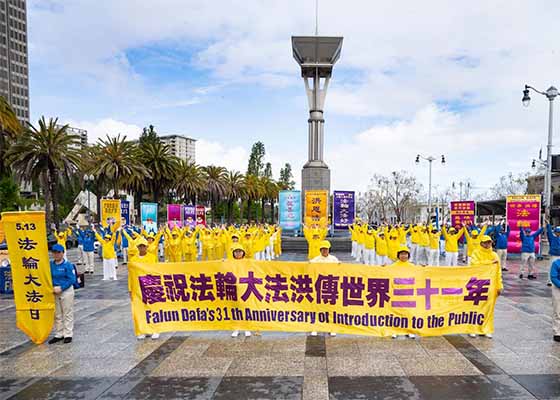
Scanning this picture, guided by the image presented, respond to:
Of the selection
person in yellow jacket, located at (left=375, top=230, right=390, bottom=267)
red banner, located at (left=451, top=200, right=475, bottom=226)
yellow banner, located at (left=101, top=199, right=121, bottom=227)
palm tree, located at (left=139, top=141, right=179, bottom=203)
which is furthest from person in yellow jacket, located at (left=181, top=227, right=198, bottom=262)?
palm tree, located at (left=139, top=141, right=179, bottom=203)

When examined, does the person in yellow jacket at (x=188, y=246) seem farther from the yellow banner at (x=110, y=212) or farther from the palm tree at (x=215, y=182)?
the palm tree at (x=215, y=182)

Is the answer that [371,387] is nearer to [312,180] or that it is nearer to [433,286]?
[433,286]

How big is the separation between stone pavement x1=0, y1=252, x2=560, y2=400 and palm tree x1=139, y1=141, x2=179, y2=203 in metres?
31.1

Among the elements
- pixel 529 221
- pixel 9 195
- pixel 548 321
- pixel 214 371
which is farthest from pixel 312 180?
pixel 9 195

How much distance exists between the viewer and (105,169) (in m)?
33.2

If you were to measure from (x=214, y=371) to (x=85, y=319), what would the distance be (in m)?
4.30

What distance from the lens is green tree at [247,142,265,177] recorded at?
268 feet

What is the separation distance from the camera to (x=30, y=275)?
21.9 feet

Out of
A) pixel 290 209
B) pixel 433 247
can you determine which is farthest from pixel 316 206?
pixel 433 247

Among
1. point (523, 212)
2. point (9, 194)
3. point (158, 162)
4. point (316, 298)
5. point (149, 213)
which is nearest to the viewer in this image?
point (316, 298)

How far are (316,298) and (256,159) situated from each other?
76.8 meters

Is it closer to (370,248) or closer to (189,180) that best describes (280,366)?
(370,248)

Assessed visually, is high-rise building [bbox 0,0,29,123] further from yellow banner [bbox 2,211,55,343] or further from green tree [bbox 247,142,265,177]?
yellow banner [bbox 2,211,55,343]

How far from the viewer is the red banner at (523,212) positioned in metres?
18.4
